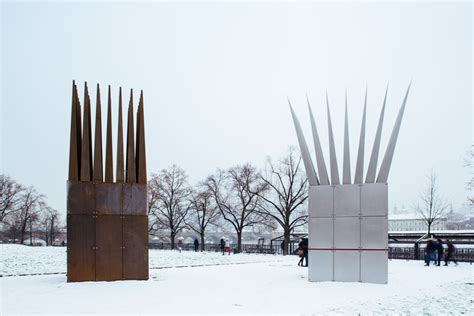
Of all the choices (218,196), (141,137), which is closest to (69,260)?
(141,137)

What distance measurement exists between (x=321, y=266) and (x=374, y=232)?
6.95ft

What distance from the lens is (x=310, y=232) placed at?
16.7m

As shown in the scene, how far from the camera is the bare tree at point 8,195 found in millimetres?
59719

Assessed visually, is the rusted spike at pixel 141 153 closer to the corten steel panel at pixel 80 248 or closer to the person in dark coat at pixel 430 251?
the corten steel panel at pixel 80 248

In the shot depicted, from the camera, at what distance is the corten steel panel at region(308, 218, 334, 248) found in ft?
54.0

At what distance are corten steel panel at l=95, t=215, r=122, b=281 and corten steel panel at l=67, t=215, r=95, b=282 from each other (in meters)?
0.18

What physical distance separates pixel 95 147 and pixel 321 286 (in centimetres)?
850

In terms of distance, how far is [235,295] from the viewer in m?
12.7

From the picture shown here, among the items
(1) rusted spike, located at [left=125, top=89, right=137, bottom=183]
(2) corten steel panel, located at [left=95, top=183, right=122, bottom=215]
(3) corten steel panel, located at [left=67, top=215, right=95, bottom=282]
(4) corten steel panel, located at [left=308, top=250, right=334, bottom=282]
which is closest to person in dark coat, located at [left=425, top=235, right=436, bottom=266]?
(4) corten steel panel, located at [left=308, top=250, right=334, bottom=282]

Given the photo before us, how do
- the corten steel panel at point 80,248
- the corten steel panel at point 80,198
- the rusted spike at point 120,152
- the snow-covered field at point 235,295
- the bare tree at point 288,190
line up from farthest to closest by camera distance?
1. the bare tree at point 288,190
2. the rusted spike at point 120,152
3. the corten steel panel at point 80,198
4. the corten steel panel at point 80,248
5. the snow-covered field at point 235,295

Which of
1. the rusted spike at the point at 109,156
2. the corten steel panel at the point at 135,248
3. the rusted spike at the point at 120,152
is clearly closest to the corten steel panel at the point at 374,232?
the corten steel panel at the point at 135,248

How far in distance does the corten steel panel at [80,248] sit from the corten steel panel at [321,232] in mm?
7277

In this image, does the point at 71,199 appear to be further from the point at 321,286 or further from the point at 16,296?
the point at 321,286

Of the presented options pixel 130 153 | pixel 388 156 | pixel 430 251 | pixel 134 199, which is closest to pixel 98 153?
pixel 130 153
